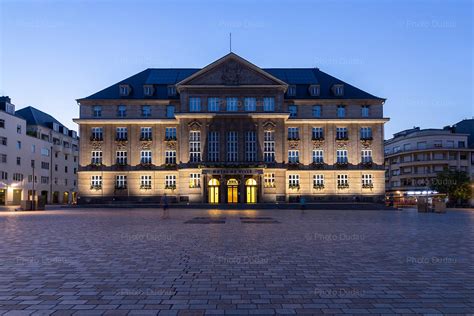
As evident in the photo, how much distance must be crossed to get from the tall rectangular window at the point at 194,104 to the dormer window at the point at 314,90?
17951mm

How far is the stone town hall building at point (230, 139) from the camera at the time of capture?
57.5m

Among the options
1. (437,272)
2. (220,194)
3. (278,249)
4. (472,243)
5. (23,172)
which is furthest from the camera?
(23,172)

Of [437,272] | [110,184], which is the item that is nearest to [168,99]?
[110,184]

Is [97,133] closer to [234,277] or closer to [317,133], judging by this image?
[317,133]

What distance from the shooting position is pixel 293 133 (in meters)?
61.5

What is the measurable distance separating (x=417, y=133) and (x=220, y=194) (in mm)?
57609

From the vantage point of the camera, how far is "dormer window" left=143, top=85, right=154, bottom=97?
6259 cm

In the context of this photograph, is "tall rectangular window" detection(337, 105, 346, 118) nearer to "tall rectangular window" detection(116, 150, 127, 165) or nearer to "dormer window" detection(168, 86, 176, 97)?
"dormer window" detection(168, 86, 176, 97)

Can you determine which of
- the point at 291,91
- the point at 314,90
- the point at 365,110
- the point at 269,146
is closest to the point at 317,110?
the point at 314,90

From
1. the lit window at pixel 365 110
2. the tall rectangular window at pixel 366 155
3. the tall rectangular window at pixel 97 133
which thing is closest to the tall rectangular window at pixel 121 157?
the tall rectangular window at pixel 97 133

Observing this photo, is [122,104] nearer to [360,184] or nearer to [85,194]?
[85,194]

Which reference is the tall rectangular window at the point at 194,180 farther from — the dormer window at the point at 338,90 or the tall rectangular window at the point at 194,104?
the dormer window at the point at 338,90

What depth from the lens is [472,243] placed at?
1470cm

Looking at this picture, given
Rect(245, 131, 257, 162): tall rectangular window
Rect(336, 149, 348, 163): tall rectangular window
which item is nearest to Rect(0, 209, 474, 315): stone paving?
Rect(245, 131, 257, 162): tall rectangular window
